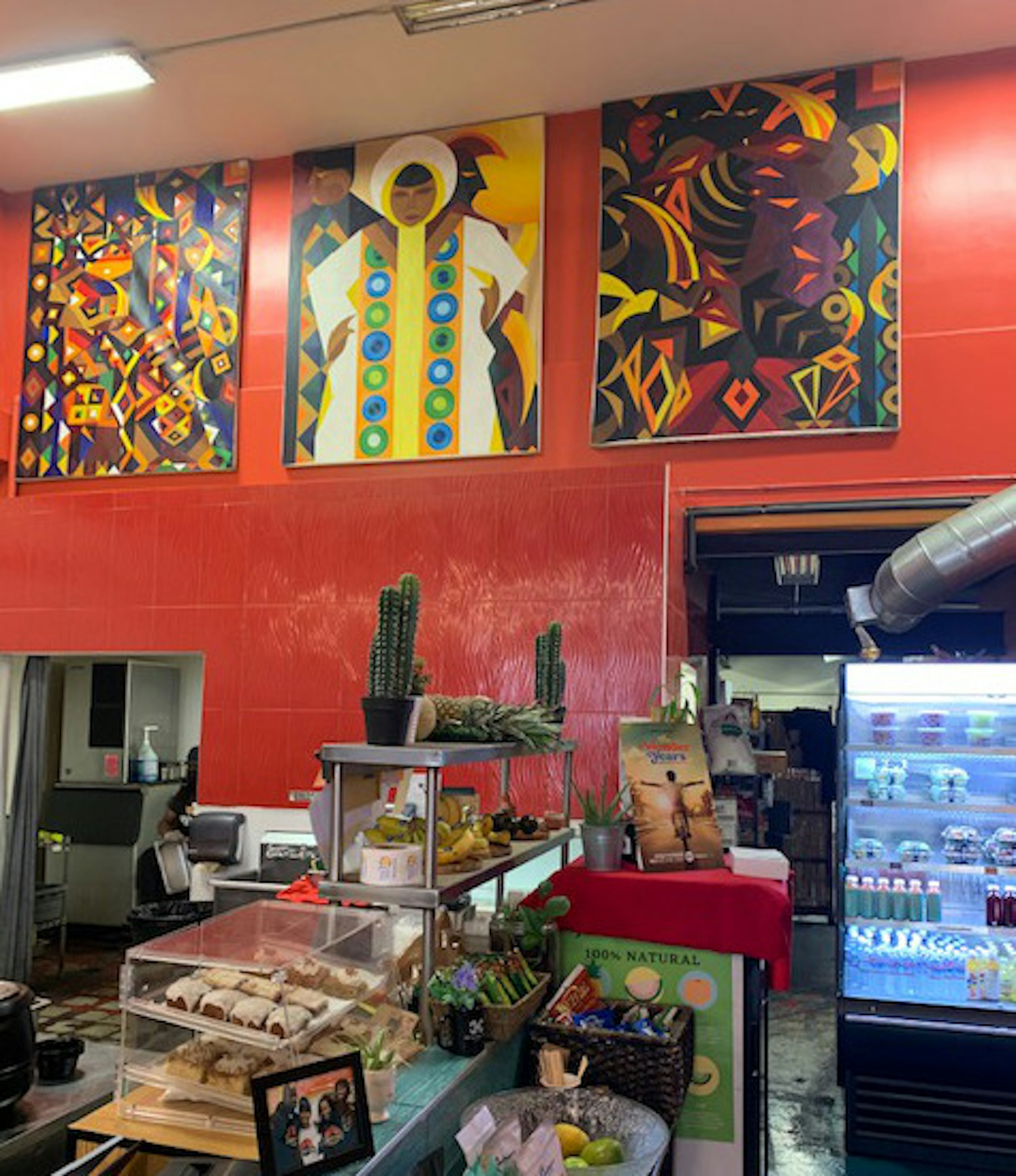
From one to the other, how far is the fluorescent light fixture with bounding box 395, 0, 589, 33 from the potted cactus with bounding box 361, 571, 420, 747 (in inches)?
171

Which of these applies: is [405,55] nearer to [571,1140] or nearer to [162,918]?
[162,918]

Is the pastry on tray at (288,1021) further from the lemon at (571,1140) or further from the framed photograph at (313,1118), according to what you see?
the lemon at (571,1140)

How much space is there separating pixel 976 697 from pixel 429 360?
12.7 feet

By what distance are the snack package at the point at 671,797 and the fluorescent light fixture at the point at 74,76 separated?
16.1ft

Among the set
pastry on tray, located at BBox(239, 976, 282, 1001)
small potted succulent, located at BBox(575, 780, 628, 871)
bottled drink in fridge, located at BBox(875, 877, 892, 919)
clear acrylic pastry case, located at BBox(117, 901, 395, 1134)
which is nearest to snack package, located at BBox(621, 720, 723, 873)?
small potted succulent, located at BBox(575, 780, 628, 871)

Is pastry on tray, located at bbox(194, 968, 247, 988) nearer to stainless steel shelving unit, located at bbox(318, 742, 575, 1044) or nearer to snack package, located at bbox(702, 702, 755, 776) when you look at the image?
stainless steel shelving unit, located at bbox(318, 742, 575, 1044)

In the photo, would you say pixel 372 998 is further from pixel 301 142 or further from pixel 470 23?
pixel 301 142

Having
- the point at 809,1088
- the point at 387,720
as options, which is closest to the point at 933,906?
the point at 809,1088

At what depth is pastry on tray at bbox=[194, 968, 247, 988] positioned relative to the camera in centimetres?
228

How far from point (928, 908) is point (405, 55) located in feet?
18.0

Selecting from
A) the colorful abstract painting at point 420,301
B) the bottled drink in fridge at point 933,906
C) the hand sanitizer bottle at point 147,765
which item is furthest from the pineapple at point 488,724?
the hand sanitizer bottle at point 147,765

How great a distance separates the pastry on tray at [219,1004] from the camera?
221 cm

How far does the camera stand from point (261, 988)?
2.27m

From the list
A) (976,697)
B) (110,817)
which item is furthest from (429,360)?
(110,817)
